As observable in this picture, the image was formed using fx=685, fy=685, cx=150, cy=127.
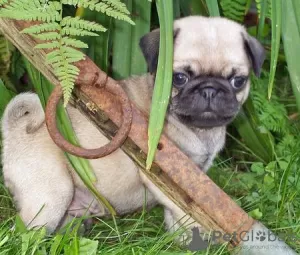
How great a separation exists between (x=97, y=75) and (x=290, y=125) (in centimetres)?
159

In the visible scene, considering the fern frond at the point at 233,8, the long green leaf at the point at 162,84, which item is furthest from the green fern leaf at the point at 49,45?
the fern frond at the point at 233,8

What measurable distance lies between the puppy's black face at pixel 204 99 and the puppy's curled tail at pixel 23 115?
497 mm

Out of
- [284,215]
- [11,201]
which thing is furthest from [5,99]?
[284,215]

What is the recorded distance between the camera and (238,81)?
253cm

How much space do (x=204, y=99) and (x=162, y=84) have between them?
0.40 metres

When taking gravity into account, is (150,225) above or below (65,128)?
below

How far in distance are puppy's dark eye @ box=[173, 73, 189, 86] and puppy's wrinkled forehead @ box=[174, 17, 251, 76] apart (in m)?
0.03

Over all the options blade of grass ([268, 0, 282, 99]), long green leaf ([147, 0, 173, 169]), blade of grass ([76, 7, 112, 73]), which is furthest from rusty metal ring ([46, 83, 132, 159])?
blade of grass ([76, 7, 112, 73])

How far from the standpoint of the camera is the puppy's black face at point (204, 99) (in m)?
2.44

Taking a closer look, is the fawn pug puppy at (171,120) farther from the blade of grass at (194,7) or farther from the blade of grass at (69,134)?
the blade of grass at (194,7)

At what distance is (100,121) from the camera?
221cm

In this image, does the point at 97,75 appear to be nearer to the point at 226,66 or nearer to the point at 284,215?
the point at 226,66

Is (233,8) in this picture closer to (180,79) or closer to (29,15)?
(180,79)

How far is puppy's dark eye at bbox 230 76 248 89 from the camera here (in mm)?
2513
